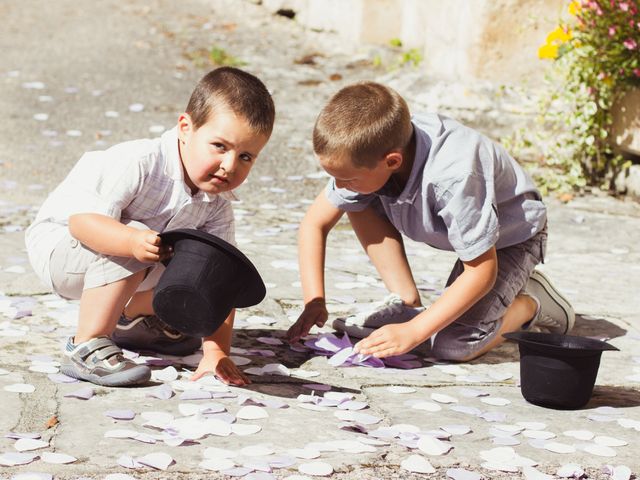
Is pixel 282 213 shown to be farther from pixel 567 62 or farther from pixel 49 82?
pixel 49 82

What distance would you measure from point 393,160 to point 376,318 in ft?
2.11

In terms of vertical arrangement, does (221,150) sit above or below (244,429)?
above

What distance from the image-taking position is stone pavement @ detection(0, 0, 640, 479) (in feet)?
7.97

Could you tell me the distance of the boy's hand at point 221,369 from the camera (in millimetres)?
2926

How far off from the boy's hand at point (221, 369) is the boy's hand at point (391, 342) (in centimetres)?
36

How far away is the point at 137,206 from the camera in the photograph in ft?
9.98

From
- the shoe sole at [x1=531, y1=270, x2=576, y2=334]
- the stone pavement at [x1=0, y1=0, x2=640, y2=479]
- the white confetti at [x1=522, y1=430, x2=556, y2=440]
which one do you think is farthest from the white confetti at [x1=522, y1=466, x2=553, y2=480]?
the shoe sole at [x1=531, y1=270, x2=576, y2=334]

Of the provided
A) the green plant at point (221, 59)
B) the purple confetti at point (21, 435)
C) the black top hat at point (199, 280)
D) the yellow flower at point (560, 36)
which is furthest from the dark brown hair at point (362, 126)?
the green plant at point (221, 59)

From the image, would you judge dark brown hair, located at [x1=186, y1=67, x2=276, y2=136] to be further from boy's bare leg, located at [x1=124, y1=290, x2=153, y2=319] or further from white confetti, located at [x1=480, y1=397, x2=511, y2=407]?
white confetti, located at [x1=480, y1=397, x2=511, y2=407]

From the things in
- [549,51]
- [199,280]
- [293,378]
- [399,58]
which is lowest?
[293,378]

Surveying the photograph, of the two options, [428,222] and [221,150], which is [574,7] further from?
[221,150]

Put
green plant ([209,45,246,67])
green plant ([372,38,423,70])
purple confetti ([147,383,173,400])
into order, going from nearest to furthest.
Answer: purple confetti ([147,383,173,400]) < green plant ([372,38,423,70]) < green plant ([209,45,246,67])

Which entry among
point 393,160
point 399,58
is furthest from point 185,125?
point 399,58

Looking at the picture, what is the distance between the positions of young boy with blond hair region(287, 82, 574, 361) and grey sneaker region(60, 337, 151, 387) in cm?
61
